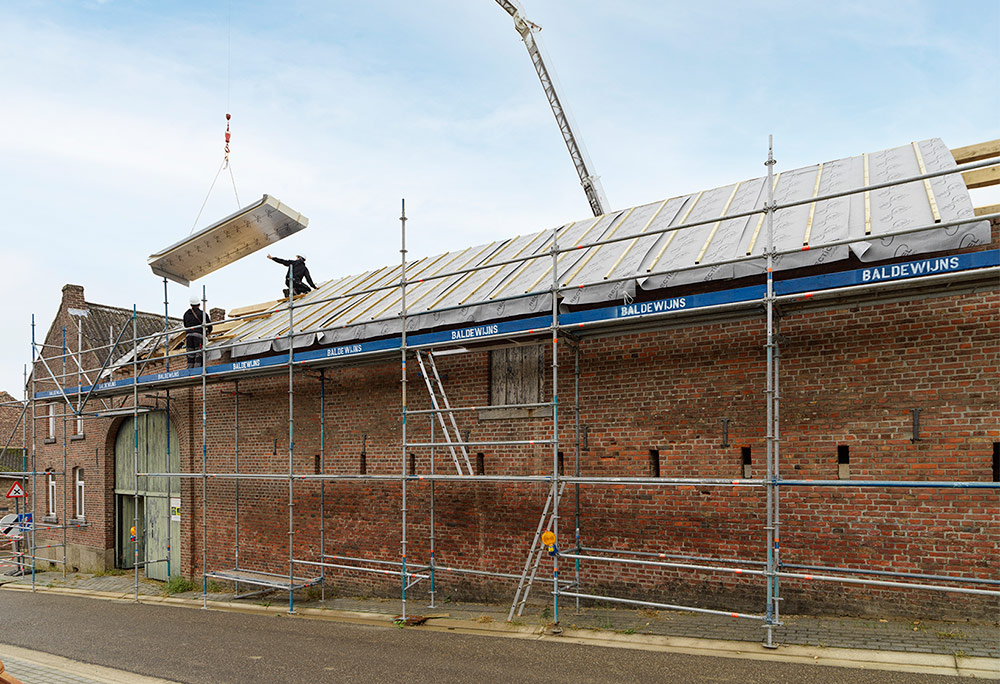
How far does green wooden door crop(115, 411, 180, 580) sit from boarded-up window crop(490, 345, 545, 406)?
8812 millimetres

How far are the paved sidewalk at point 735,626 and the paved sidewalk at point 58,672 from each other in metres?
3.60

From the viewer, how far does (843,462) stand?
29.0 feet

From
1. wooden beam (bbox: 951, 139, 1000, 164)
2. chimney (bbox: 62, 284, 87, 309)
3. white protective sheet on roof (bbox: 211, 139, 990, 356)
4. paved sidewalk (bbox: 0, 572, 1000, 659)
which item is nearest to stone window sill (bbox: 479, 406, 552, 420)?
white protective sheet on roof (bbox: 211, 139, 990, 356)

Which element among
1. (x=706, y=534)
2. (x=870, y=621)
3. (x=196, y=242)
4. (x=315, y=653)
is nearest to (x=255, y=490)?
(x=196, y=242)

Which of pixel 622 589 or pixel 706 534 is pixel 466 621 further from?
pixel 706 534

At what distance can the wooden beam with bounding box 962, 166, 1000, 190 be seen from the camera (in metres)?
9.45

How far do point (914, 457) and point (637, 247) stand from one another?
4.74m

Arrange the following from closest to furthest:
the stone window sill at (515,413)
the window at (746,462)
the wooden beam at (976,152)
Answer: the window at (746,462) < the wooden beam at (976,152) < the stone window sill at (515,413)

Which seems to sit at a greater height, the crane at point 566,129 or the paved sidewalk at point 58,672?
the crane at point 566,129

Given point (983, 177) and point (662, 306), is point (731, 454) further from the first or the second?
point (983, 177)

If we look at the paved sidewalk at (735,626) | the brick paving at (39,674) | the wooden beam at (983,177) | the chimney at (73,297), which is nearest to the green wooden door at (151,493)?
the paved sidewalk at (735,626)

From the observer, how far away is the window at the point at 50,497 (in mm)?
21812

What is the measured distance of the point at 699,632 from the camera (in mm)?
8820

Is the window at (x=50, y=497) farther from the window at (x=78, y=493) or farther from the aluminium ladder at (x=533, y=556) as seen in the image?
the aluminium ladder at (x=533, y=556)
